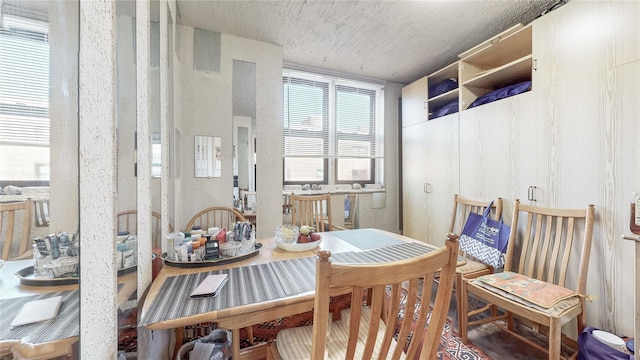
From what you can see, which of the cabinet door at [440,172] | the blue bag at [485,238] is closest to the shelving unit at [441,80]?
the cabinet door at [440,172]

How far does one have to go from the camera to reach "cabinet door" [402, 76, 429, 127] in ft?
10.2

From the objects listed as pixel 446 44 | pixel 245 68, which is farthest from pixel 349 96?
pixel 245 68

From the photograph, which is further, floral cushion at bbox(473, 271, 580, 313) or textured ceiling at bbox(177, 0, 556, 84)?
textured ceiling at bbox(177, 0, 556, 84)

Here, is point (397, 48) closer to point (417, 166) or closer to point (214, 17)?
point (417, 166)

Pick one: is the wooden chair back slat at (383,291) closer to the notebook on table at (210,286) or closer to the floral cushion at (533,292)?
the notebook on table at (210,286)

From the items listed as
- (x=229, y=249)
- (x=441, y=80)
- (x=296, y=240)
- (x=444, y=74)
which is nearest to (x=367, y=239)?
(x=296, y=240)

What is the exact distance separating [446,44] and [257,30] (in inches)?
79.4

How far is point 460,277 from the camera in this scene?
1.82 meters

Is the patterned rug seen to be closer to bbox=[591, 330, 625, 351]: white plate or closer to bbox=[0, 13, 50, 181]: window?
bbox=[591, 330, 625, 351]: white plate

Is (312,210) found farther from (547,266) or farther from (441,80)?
(441,80)

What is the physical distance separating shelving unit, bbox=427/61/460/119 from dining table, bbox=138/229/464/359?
208 centimetres

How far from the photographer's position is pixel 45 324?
512 mm

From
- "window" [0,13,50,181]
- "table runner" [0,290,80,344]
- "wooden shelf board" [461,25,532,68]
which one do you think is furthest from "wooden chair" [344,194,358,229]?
"window" [0,13,50,181]

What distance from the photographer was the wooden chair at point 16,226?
428 millimetres
